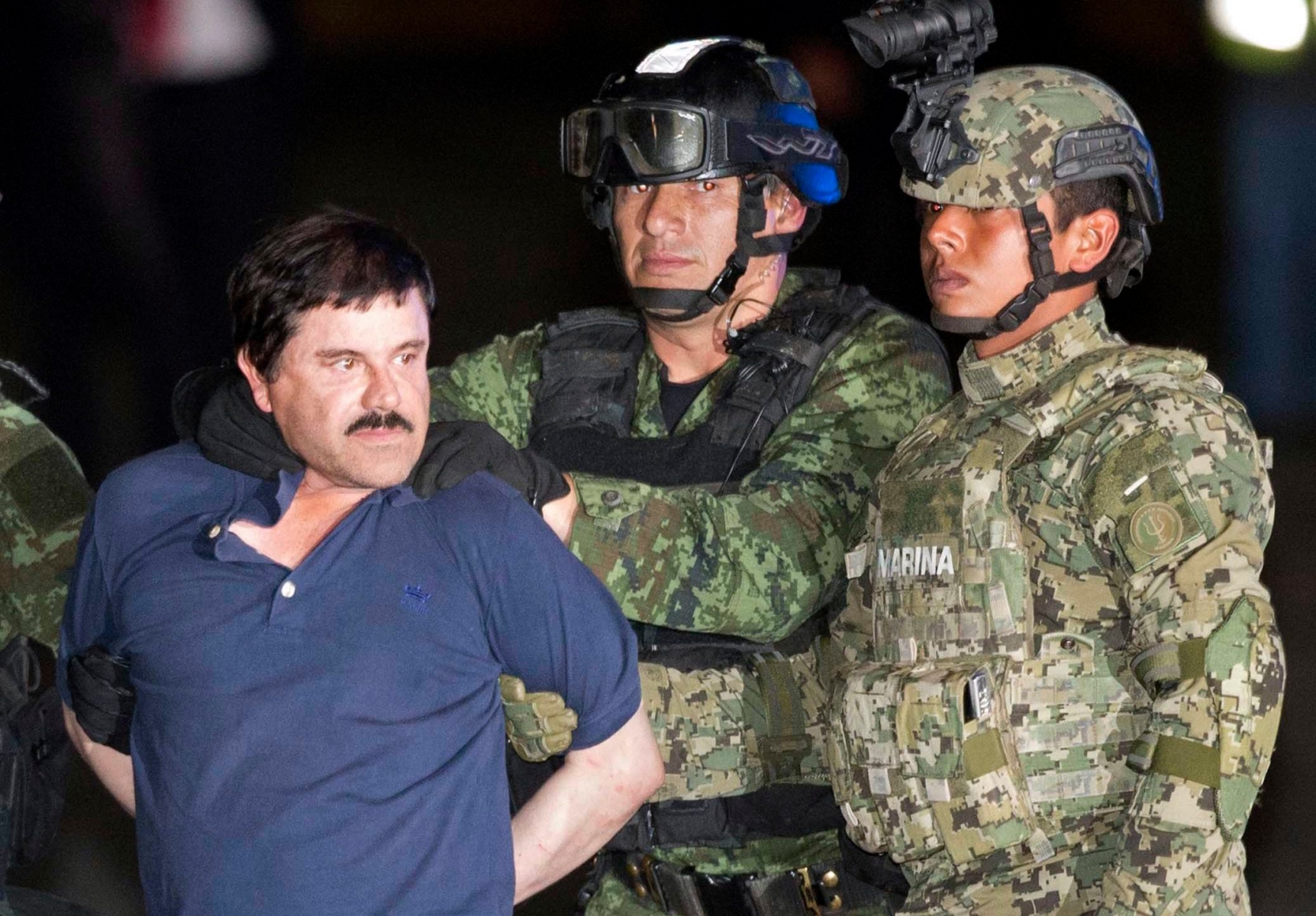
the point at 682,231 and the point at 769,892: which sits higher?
the point at 682,231

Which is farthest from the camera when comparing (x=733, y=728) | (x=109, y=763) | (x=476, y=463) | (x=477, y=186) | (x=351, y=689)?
(x=477, y=186)

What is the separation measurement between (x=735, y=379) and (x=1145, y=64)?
1.76 m

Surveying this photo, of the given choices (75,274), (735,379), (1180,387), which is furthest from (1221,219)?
(75,274)

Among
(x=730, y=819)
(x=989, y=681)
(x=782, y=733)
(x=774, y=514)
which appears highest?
(x=774, y=514)

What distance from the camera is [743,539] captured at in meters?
2.65

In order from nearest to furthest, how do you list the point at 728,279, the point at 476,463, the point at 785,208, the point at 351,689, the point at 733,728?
the point at 351,689 < the point at 476,463 < the point at 733,728 < the point at 728,279 < the point at 785,208

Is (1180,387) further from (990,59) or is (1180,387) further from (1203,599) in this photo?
(990,59)

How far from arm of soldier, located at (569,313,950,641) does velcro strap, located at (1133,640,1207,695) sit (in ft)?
2.13

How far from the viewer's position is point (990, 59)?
4102 mm

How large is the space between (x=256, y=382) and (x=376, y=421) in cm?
20

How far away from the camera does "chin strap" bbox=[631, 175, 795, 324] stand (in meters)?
2.96

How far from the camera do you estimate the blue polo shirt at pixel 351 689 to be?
1980mm

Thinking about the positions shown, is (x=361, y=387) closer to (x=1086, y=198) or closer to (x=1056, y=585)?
(x=1056, y=585)

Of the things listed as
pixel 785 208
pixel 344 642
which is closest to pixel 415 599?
pixel 344 642
